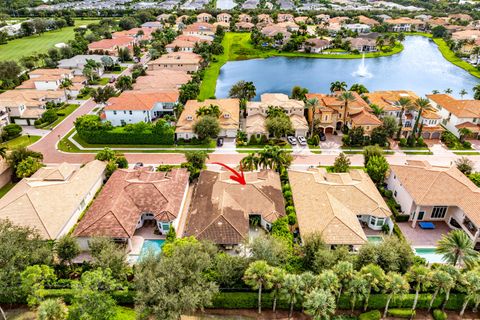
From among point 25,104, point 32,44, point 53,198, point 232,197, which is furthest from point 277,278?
point 32,44

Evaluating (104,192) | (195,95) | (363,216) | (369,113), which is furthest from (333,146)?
(104,192)

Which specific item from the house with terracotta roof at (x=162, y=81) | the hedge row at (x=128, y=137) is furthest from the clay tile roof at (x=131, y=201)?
the house with terracotta roof at (x=162, y=81)

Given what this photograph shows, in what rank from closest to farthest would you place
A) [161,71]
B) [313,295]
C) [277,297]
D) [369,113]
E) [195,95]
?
[313,295], [277,297], [369,113], [195,95], [161,71]

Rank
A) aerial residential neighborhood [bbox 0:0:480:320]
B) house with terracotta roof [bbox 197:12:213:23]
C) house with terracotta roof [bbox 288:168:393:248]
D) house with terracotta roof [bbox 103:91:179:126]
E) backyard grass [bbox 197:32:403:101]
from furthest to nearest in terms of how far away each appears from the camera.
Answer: house with terracotta roof [bbox 197:12:213:23]
backyard grass [bbox 197:32:403:101]
house with terracotta roof [bbox 103:91:179:126]
house with terracotta roof [bbox 288:168:393:248]
aerial residential neighborhood [bbox 0:0:480:320]

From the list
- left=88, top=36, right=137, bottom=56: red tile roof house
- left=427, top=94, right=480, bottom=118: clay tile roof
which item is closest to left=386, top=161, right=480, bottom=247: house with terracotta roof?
left=427, top=94, right=480, bottom=118: clay tile roof

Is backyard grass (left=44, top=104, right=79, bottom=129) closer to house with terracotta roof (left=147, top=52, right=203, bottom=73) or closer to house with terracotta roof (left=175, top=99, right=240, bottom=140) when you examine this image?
house with terracotta roof (left=175, top=99, right=240, bottom=140)

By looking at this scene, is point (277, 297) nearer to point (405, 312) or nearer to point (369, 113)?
point (405, 312)
